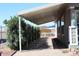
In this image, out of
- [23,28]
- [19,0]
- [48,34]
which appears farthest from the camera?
[48,34]

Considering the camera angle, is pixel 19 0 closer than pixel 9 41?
Yes

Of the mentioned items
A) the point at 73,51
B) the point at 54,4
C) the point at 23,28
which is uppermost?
the point at 54,4

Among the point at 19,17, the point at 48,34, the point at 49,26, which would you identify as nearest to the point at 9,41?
the point at 19,17

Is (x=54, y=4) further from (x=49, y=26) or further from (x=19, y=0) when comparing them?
(x=49, y=26)

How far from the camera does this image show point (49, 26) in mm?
39750

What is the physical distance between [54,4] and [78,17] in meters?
1.80

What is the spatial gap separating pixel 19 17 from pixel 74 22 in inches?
140

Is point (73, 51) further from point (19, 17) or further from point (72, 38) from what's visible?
point (19, 17)

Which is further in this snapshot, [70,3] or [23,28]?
[23,28]

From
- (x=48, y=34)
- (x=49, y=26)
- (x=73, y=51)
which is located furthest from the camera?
(x=48, y=34)

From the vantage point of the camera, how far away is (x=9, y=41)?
16.2 m

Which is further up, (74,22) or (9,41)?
(74,22)

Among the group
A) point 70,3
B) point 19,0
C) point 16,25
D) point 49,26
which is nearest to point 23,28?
point 16,25

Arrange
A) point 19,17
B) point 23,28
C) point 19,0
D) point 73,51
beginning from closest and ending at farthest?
1. point 73,51
2. point 19,0
3. point 19,17
4. point 23,28
